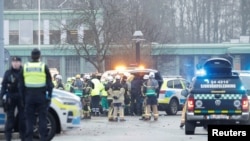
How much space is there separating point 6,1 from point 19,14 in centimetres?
1641

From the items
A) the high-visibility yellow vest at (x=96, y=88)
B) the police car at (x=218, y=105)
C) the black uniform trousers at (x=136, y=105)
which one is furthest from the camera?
the black uniform trousers at (x=136, y=105)

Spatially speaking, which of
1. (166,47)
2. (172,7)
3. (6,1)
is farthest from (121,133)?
(172,7)

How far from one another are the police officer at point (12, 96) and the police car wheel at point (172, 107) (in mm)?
17040

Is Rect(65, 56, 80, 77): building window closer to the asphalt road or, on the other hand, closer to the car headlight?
the asphalt road

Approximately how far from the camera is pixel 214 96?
18.5 m

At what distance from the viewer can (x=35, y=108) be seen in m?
14.4

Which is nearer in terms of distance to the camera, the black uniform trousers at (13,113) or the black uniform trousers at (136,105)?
the black uniform trousers at (13,113)

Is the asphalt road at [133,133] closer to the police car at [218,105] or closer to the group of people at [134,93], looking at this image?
the police car at [218,105]

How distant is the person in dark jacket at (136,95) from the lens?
29.6 metres

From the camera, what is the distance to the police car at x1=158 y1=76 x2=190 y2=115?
31.8 meters

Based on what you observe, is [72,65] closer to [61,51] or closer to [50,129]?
[61,51]

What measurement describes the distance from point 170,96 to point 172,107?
505mm

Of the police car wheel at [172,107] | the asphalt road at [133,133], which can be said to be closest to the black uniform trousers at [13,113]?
the asphalt road at [133,133]

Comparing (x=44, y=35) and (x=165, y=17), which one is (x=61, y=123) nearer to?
(x=44, y=35)
